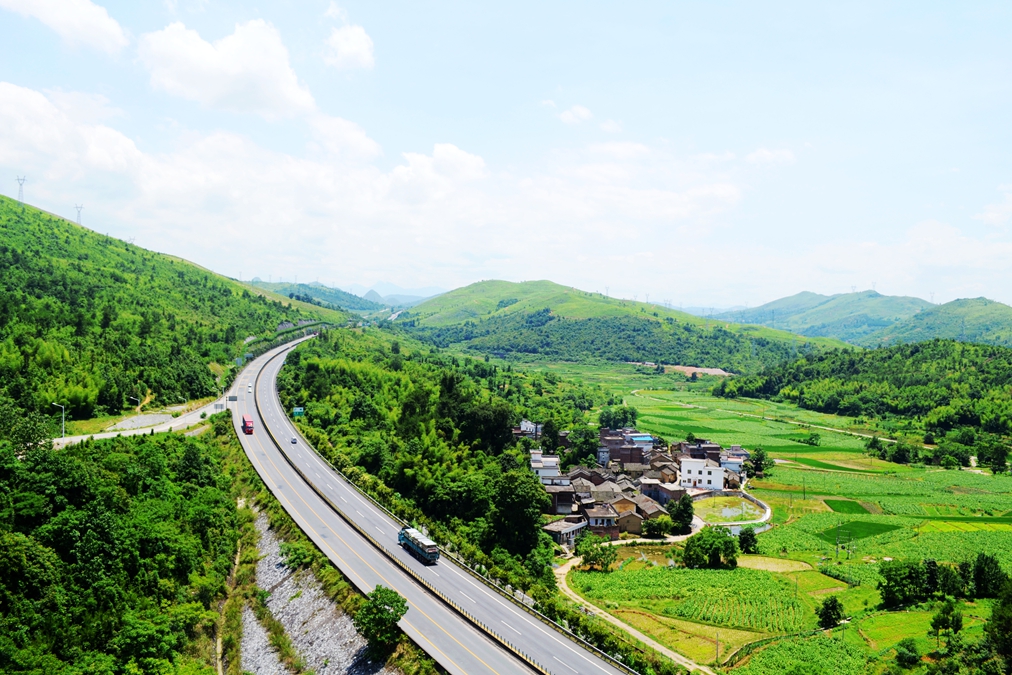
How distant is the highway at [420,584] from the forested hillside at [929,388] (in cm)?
13932

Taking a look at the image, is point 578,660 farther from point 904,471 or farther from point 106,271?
point 106,271

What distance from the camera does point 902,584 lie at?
54.4 m

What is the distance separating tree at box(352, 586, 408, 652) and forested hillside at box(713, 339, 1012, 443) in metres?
147

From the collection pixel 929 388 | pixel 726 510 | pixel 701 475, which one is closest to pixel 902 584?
pixel 726 510

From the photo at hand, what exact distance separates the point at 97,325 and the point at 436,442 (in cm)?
6218

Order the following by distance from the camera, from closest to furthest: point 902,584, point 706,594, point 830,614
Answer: point 830,614 < point 902,584 < point 706,594

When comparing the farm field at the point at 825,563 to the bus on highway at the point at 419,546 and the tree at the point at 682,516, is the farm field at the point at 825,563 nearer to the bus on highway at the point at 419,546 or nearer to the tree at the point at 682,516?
the tree at the point at 682,516

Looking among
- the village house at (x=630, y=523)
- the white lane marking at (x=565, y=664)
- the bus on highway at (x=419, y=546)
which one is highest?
the bus on highway at (x=419, y=546)

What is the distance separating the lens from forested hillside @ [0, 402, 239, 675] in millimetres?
A: 34688

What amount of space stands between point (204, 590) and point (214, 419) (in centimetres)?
4505

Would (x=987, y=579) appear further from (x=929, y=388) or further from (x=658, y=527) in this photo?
(x=929, y=388)

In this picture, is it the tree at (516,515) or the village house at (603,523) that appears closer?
the tree at (516,515)

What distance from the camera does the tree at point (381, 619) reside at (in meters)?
38.9

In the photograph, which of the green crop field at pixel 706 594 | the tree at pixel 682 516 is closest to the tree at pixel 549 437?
the tree at pixel 682 516
